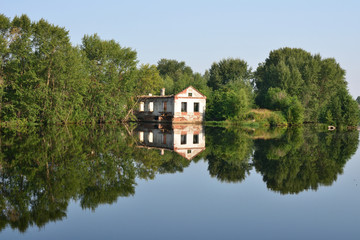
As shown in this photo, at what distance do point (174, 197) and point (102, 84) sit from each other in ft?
101

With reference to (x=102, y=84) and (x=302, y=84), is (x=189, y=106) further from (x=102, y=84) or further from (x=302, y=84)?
(x=302, y=84)

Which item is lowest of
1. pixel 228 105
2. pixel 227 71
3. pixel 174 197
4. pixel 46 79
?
pixel 174 197

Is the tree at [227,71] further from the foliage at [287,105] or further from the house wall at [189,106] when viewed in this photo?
the house wall at [189,106]

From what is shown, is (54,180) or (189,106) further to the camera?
(189,106)

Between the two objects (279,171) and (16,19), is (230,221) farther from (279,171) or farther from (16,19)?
(16,19)

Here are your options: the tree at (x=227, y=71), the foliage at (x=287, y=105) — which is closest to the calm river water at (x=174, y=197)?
the foliage at (x=287, y=105)

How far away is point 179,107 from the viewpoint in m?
41.8

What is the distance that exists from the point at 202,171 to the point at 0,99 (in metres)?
21.4

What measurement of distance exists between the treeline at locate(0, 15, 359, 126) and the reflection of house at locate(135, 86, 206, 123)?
5.22ft

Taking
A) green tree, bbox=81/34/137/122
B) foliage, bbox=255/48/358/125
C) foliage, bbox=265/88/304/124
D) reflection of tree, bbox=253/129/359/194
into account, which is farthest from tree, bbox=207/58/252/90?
reflection of tree, bbox=253/129/359/194

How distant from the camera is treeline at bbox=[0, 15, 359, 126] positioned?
28828mm

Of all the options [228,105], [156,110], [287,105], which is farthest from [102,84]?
[287,105]

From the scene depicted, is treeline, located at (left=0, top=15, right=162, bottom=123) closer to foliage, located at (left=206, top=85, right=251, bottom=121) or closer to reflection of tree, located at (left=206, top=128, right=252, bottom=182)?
foliage, located at (left=206, top=85, right=251, bottom=121)

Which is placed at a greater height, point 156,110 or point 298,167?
point 156,110
